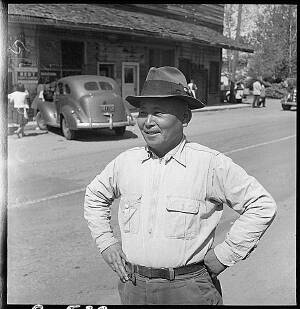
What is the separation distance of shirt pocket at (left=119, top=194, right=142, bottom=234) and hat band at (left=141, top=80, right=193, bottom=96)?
403mm

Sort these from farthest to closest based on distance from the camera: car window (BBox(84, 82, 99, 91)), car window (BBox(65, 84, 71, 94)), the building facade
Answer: the building facade
car window (BBox(84, 82, 99, 91))
car window (BBox(65, 84, 71, 94))

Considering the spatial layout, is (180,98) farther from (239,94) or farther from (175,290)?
(239,94)

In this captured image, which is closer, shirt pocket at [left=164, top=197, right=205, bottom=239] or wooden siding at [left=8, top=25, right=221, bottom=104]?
shirt pocket at [left=164, top=197, right=205, bottom=239]

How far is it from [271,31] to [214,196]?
91.5 inches

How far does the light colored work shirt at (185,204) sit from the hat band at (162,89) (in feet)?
0.66

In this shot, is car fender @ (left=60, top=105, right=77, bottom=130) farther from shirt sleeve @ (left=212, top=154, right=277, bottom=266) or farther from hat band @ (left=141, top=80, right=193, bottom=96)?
shirt sleeve @ (left=212, top=154, right=277, bottom=266)

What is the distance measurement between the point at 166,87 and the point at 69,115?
25.1 feet

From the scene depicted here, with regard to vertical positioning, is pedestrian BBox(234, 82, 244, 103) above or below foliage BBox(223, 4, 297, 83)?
below

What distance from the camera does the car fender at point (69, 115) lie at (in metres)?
8.99

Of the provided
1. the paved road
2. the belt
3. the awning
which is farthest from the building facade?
the belt

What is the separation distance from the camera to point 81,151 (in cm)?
880

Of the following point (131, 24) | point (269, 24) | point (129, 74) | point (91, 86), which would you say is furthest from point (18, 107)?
point (129, 74)

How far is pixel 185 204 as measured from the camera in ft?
6.06

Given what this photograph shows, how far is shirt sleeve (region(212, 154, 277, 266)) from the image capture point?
1792mm
